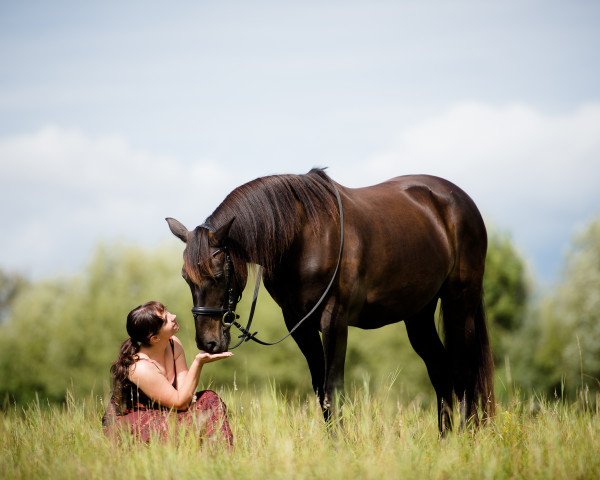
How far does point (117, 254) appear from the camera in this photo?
3512cm

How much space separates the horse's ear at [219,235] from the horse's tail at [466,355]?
2.70 metres

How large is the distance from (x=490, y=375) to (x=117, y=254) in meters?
30.2

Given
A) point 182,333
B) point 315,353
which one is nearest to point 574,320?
point 182,333

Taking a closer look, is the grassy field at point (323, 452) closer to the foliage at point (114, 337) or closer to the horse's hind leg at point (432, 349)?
the horse's hind leg at point (432, 349)

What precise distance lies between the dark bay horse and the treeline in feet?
75.1

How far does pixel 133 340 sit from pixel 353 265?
67.8 inches

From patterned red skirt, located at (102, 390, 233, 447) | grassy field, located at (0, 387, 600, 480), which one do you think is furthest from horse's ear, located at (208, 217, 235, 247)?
grassy field, located at (0, 387, 600, 480)

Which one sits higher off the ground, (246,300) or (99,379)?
(246,300)

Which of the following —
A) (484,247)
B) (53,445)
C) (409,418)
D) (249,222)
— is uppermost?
(249,222)

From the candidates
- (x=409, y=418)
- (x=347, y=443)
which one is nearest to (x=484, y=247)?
(x=409, y=418)

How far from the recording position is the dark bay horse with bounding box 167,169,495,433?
511 cm

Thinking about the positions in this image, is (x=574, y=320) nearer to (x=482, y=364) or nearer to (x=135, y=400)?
(x=482, y=364)

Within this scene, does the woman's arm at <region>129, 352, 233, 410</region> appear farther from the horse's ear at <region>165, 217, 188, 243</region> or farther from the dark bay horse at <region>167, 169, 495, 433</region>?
the horse's ear at <region>165, 217, 188, 243</region>

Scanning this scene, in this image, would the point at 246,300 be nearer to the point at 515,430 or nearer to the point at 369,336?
the point at 369,336
